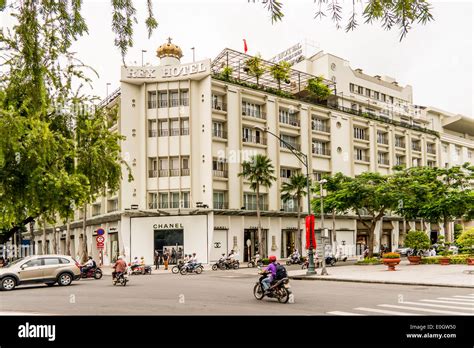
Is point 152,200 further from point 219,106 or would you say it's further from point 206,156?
point 219,106

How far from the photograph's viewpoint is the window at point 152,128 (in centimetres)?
4825

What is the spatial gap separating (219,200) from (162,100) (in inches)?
465

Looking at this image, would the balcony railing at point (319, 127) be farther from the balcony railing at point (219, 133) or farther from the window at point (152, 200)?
the window at point (152, 200)

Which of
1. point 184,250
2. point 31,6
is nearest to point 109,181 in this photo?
point 31,6

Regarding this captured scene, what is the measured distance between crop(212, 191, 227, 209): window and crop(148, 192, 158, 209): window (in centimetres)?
572

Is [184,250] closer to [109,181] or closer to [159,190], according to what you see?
[159,190]

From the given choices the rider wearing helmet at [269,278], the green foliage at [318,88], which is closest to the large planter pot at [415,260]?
the rider wearing helmet at [269,278]

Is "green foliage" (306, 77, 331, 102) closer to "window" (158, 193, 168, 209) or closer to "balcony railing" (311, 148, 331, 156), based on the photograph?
"balcony railing" (311, 148, 331, 156)

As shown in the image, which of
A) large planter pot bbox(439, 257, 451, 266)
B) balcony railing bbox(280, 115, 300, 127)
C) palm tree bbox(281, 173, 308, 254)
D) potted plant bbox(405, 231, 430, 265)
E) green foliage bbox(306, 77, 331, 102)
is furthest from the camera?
green foliage bbox(306, 77, 331, 102)

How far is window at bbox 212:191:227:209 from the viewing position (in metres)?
47.7

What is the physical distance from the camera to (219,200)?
4816cm

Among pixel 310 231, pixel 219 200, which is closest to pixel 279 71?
pixel 219 200

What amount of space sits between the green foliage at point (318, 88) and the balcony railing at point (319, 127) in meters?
3.66

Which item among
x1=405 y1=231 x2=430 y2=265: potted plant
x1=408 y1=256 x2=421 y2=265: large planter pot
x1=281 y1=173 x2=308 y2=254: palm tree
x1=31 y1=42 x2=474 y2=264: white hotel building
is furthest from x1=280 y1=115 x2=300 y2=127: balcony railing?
x1=408 y1=256 x2=421 y2=265: large planter pot
